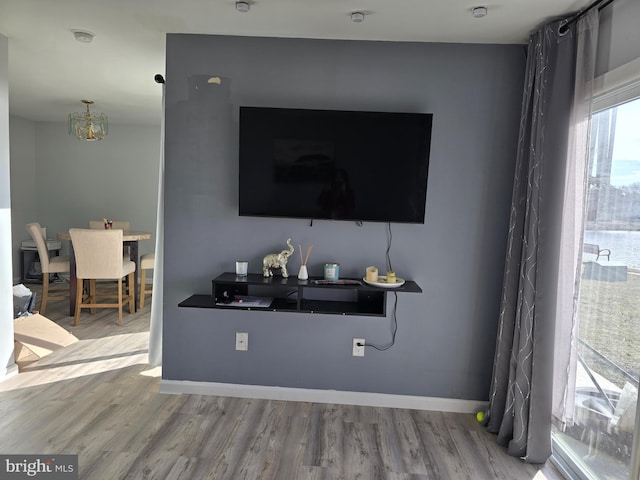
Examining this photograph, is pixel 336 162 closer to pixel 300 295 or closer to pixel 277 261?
pixel 277 261

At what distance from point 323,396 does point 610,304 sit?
1.69 meters

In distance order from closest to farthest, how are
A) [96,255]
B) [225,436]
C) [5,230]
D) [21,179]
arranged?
[225,436], [5,230], [96,255], [21,179]

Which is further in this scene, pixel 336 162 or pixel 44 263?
pixel 44 263

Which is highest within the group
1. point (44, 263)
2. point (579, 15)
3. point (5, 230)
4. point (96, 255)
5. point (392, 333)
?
point (579, 15)

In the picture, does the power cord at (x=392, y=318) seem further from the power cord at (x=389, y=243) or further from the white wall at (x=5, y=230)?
the white wall at (x=5, y=230)

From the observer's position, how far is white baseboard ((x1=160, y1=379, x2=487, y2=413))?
2586 millimetres

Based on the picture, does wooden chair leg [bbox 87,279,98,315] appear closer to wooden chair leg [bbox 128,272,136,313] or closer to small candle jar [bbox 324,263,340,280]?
wooden chair leg [bbox 128,272,136,313]

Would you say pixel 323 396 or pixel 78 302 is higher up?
pixel 78 302

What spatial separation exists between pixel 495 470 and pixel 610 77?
195 centimetres

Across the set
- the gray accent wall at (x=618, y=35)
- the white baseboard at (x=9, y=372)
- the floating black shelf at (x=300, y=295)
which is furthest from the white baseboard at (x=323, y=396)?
the gray accent wall at (x=618, y=35)

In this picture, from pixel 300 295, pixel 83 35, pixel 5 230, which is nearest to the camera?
pixel 300 295

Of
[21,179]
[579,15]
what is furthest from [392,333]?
[21,179]

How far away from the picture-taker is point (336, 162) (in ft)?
7.89

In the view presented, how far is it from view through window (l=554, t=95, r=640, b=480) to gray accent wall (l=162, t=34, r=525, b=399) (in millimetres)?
584
